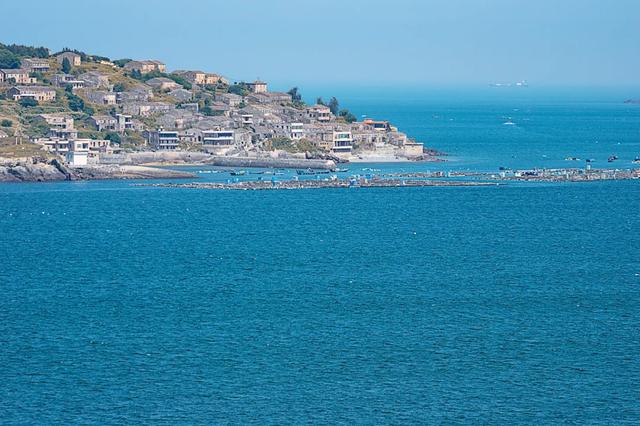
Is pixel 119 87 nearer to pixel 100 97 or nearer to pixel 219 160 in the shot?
pixel 100 97

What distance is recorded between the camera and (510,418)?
91.2 feet

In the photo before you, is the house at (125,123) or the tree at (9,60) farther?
the tree at (9,60)

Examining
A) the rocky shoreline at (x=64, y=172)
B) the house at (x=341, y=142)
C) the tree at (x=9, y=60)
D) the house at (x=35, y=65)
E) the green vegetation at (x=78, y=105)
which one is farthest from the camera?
the house at (x=35, y=65)

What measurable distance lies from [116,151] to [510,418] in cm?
6598

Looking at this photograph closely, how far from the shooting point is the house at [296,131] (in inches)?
3944

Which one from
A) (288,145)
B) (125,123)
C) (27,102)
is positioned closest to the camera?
(125,123)

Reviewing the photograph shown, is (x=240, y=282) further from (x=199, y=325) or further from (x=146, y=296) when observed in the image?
(x=199, y=325)

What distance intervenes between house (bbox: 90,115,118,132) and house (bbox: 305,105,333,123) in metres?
17.7

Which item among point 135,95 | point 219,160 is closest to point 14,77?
point 135,95

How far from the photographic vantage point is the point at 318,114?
354 feet

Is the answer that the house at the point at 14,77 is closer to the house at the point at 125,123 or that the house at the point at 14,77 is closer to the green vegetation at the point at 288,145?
the house at the point at 125,123

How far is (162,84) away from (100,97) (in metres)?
9.00

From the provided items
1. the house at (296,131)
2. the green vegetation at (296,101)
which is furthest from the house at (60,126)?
the green vegetation at (296,101)

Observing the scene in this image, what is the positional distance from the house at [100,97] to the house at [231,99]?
9.77 metres
